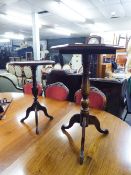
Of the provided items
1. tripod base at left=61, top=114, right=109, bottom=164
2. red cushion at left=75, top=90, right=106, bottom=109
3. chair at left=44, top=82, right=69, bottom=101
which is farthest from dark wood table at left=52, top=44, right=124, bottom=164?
chair at left=44, top=82, right=69, bottom=101

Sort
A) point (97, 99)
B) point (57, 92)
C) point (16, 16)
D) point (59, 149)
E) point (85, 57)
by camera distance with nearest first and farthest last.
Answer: point (85, 57), point (59, 149), point (97, 99), point (57, 92), point (16, 16)

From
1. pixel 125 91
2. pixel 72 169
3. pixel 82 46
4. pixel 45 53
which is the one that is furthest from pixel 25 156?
pixel 45 53

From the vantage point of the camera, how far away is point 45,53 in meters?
12.5

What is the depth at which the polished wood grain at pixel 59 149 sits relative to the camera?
2.86ft

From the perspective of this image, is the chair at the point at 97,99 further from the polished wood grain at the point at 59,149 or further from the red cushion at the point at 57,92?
the red cushion at the point at 57,92

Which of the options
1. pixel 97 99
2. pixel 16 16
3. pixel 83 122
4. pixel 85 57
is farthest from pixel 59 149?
pixel 16 16

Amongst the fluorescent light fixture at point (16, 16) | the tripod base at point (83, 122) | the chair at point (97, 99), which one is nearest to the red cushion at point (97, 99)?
the chair at point (97, 99)

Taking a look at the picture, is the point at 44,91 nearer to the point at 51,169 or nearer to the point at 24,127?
the point at 24,127

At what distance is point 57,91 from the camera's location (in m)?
2.16

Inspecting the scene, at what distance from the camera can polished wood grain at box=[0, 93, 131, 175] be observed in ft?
2.86

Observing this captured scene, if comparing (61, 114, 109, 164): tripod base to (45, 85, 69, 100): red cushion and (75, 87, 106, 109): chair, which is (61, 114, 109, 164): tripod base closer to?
(75, 87, 106, 109): chair

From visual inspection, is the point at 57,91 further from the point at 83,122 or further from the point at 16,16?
the point at 16,16

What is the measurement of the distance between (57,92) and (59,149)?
45.6 inches

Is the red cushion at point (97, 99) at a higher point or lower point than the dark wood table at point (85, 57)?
lower
